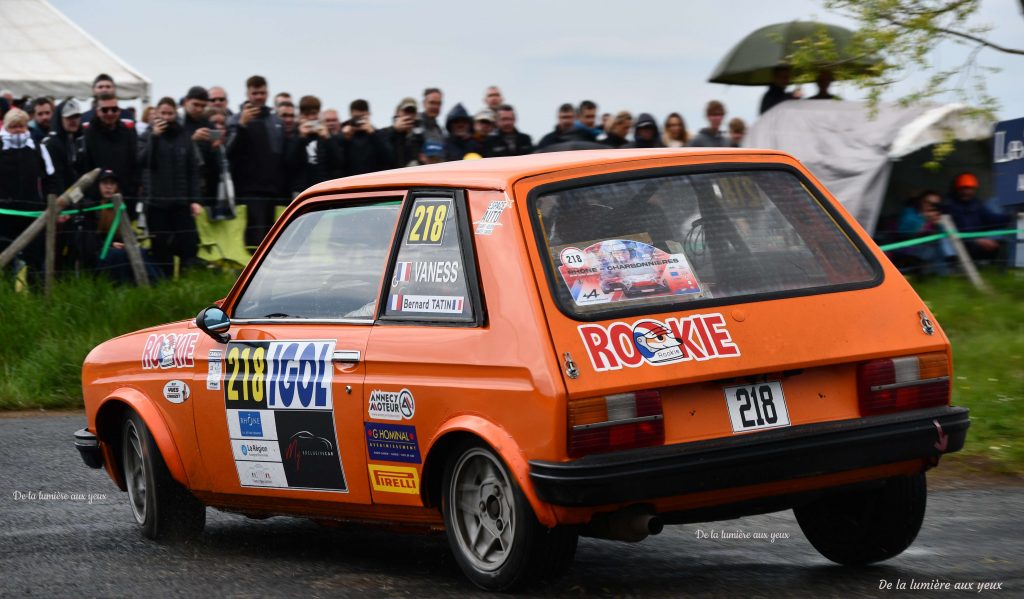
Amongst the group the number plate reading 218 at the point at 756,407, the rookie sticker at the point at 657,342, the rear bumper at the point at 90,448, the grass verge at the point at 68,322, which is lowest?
the grass verge at the point at 68,322

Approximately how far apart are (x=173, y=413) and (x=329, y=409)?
4.07 feet

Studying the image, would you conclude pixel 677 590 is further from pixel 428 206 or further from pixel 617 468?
pixel 428 206

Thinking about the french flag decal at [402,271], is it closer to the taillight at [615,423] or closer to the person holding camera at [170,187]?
the taillight at [615,423]

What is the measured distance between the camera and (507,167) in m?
5.77

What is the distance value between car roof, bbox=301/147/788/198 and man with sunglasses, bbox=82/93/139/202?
937 cm

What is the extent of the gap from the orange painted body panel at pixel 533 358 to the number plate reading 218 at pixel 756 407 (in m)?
0.05

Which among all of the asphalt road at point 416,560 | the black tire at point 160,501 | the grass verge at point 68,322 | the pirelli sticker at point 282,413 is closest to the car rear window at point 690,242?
the asphalt road at point 416,560

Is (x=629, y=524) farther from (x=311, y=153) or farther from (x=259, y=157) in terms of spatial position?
(x=311, y=153)

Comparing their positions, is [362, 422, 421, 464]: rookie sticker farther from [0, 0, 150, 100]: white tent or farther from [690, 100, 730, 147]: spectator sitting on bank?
[0, 0, 150, 100]: white tent

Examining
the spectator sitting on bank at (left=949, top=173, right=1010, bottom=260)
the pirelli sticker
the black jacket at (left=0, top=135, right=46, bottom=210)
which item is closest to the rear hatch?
the pirelli sticker

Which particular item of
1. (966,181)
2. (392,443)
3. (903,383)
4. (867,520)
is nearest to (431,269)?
(392,443)

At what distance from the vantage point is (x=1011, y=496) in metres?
7.70

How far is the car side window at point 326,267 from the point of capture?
614cm

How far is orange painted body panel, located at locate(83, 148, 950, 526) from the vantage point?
5.09 meters
